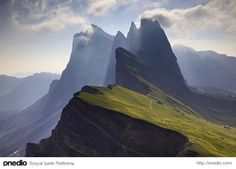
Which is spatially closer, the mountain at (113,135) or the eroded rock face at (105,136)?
the mountain at (113,135)

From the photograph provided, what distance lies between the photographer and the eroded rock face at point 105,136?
262 feet

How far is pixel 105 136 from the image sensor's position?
298ft

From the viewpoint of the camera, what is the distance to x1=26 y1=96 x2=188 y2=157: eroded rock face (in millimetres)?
79875
